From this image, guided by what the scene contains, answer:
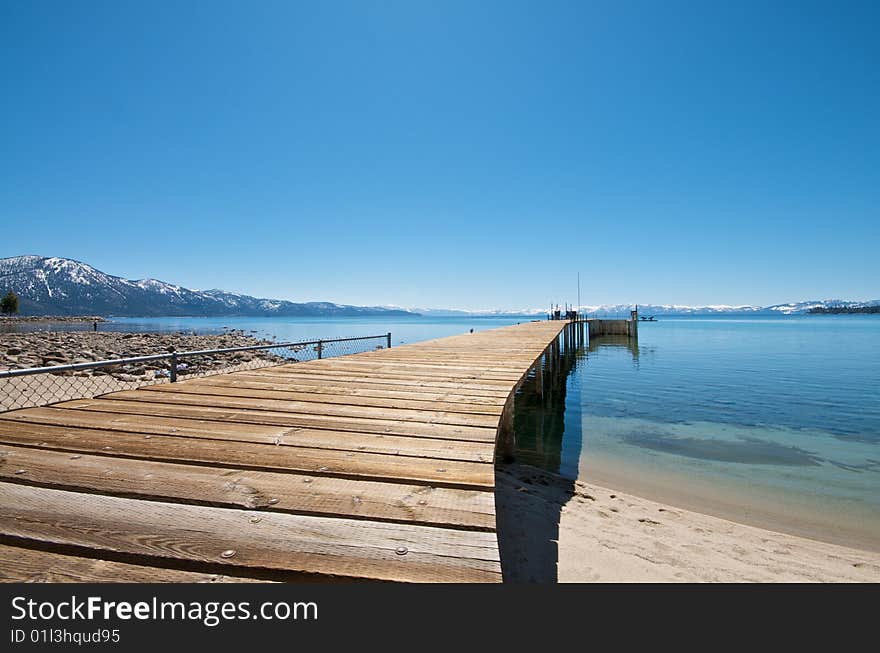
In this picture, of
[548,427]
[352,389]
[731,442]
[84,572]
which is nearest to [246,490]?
[84,572]

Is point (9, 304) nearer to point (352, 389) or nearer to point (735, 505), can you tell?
point (352, 389)

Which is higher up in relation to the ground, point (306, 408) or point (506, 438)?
point (306, 408)

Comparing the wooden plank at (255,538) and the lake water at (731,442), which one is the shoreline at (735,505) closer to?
the lake water at (731,442)

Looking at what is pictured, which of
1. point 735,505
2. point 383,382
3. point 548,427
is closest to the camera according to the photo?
point 383,382

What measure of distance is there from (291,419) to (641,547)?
4099mm

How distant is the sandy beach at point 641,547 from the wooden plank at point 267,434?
168cm

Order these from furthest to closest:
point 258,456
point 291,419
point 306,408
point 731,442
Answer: point 731,442, point 306,408, point 291,419, point 258,456

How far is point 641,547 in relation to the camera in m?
4.57

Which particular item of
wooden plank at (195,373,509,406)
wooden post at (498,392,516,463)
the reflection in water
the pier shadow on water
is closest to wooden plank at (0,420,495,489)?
the pier shadow on water

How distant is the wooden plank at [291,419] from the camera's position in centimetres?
310

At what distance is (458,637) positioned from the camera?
4.07 feet

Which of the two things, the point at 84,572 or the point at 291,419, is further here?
the point at 291,419

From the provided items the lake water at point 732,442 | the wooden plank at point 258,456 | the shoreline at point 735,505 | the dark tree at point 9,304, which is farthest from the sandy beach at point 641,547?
the dark tree at point 9,304

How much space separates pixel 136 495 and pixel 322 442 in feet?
3.57
